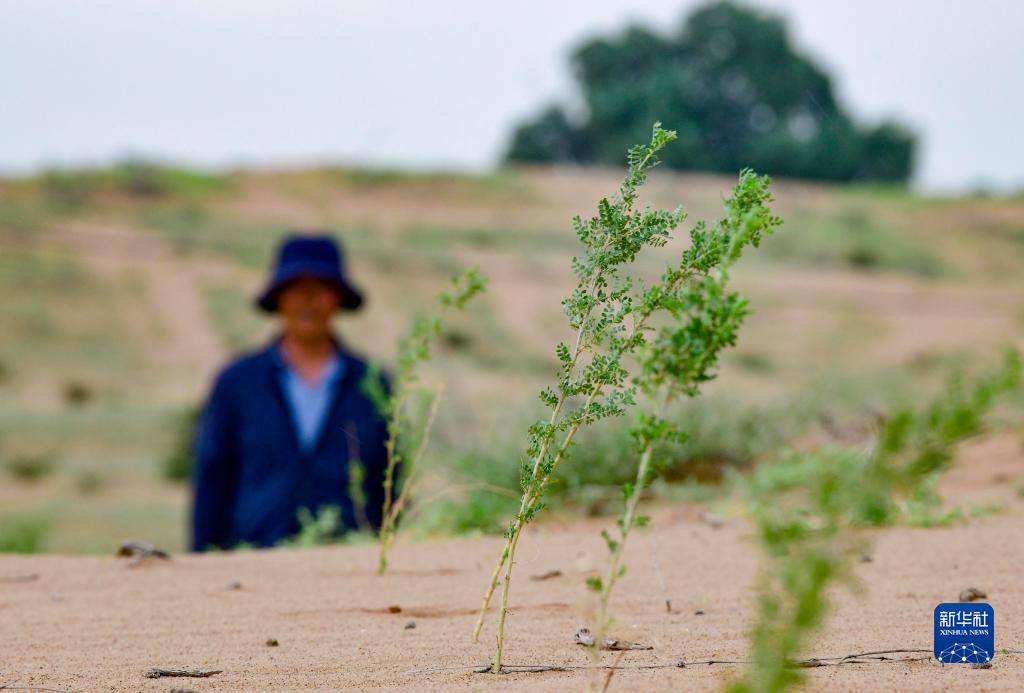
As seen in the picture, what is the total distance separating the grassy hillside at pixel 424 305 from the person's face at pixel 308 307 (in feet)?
3.04

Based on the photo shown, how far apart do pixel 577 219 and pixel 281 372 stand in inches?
172

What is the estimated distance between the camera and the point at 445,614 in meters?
3.11

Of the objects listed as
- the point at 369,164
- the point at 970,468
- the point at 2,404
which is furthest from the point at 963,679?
the point at 369,164

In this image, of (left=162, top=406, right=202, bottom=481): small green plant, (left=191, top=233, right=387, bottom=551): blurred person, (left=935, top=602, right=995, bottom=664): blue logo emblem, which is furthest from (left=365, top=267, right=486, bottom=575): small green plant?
(left=162, top=406, right=202, bottom=481): small green plant

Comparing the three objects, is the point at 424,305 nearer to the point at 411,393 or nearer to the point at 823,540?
the point at 411,393

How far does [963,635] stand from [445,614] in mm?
1174

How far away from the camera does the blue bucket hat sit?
21.3 feet

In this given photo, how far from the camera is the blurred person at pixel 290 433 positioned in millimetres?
6051

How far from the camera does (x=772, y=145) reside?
157 feet

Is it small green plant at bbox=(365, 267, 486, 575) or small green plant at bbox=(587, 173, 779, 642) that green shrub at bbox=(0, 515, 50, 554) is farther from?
small green plant at bbox=(587, 173, 779, 642)

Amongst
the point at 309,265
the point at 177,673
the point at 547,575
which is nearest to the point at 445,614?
the point at 547,575

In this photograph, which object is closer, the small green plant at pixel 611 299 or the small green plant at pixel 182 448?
the small green plant at pixel 611 299

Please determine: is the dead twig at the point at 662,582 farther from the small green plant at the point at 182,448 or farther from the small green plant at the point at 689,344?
the small green plant at the point at 182,448

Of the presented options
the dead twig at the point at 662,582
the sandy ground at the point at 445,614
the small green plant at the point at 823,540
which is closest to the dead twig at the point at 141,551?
the sandy ground at the point at 445,614
